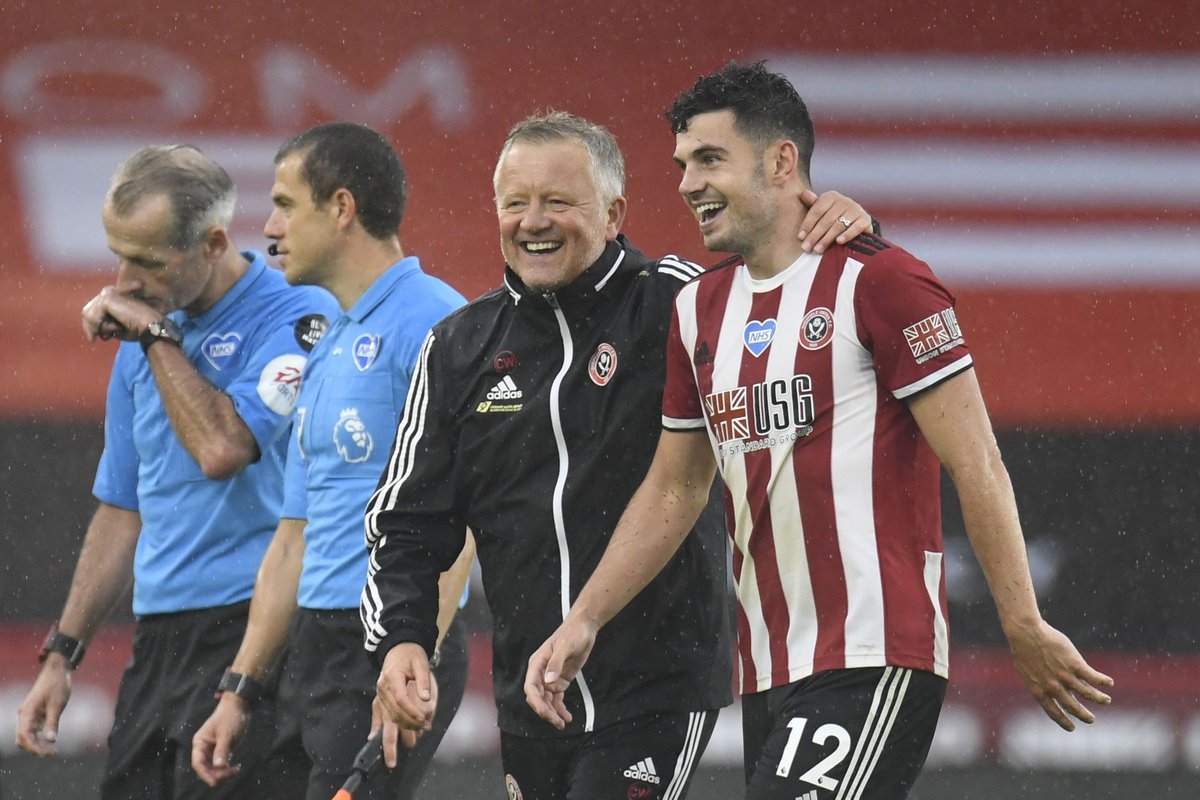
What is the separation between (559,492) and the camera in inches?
138

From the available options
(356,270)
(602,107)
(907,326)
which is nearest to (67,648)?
(356,270)

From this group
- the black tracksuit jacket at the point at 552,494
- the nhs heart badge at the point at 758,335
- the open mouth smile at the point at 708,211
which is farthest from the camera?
the black tracksuit jacket at the point at 552,494

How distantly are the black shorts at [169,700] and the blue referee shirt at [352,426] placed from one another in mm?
428

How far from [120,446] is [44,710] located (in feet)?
2.44

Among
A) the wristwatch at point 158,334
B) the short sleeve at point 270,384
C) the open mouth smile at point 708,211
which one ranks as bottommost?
the short sleeve at point 270,384

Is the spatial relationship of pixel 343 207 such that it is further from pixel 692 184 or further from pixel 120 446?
pixel 692 184

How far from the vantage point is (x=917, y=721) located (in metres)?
3.09

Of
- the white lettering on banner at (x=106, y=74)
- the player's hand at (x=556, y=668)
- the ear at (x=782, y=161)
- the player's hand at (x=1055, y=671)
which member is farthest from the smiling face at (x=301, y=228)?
the white lettering on banner at (x=106, y=74)

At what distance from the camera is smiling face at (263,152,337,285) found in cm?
439

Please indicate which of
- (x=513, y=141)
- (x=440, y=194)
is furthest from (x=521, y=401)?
(x=440, y=194)

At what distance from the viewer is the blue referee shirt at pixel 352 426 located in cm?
413

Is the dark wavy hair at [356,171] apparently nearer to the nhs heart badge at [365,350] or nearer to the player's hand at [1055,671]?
the nhs heart badge at [365,350]

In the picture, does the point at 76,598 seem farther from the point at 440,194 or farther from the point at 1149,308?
the point at 1149,308

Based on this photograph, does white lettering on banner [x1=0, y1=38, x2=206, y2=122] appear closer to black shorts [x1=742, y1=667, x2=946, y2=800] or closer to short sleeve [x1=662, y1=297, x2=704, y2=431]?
short sleeve [x1=662, y1=297, x2=704, y2=431]
